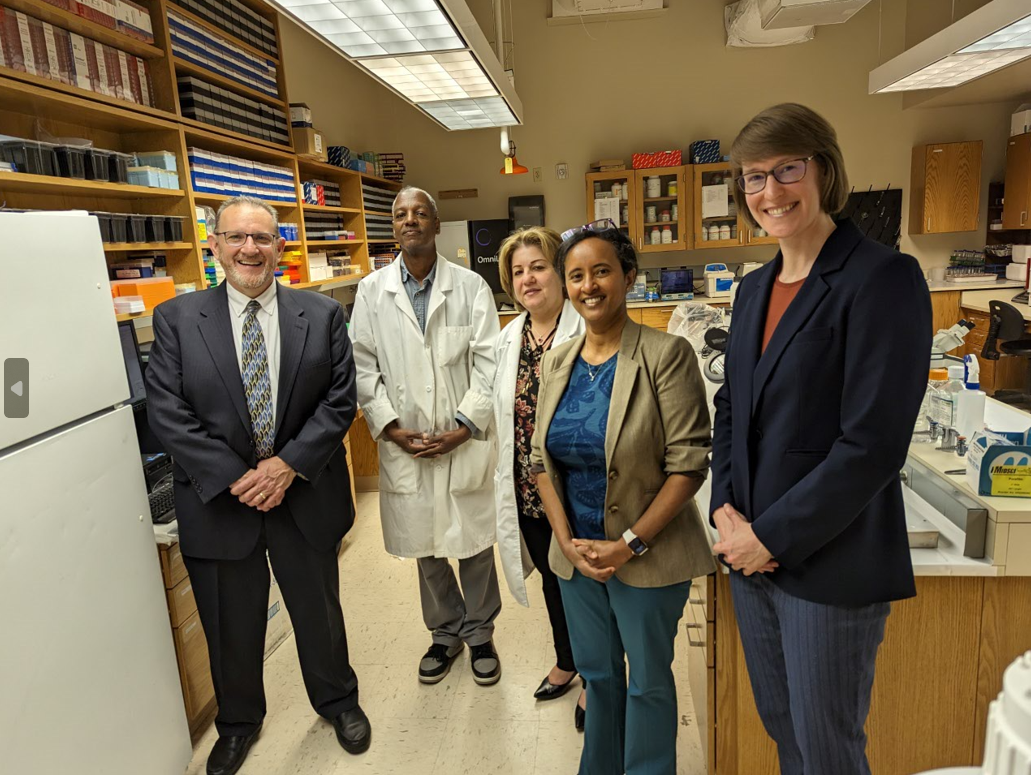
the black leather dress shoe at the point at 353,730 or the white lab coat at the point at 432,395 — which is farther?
the white lab coat at the point at 432,395

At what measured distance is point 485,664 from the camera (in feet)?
8.17

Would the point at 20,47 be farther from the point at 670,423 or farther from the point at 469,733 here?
the point at 469,733

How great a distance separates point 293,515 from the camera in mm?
2029

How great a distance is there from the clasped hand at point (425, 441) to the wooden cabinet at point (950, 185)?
5.96m

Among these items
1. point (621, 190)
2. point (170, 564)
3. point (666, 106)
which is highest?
point (666, 106)

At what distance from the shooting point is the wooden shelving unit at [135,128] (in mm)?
2352

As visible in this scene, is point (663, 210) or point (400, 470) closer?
point (400, 470)

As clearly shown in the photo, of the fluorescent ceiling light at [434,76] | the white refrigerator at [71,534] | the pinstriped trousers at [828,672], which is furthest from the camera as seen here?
the fluorescent ceiling light at [434,76]

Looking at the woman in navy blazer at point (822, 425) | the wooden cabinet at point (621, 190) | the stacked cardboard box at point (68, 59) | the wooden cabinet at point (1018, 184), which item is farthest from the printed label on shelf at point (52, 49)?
the wooden cabinet at point (1018, 184)

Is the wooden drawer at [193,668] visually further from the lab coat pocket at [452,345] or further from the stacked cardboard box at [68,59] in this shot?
the stacked cardboard box at [68,59]

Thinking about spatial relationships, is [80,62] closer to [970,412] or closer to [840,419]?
[840,419]

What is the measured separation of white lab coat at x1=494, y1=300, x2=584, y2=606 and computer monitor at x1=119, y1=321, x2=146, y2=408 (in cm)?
130

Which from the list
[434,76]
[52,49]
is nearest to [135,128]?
[52,49]

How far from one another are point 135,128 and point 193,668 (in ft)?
7.55
